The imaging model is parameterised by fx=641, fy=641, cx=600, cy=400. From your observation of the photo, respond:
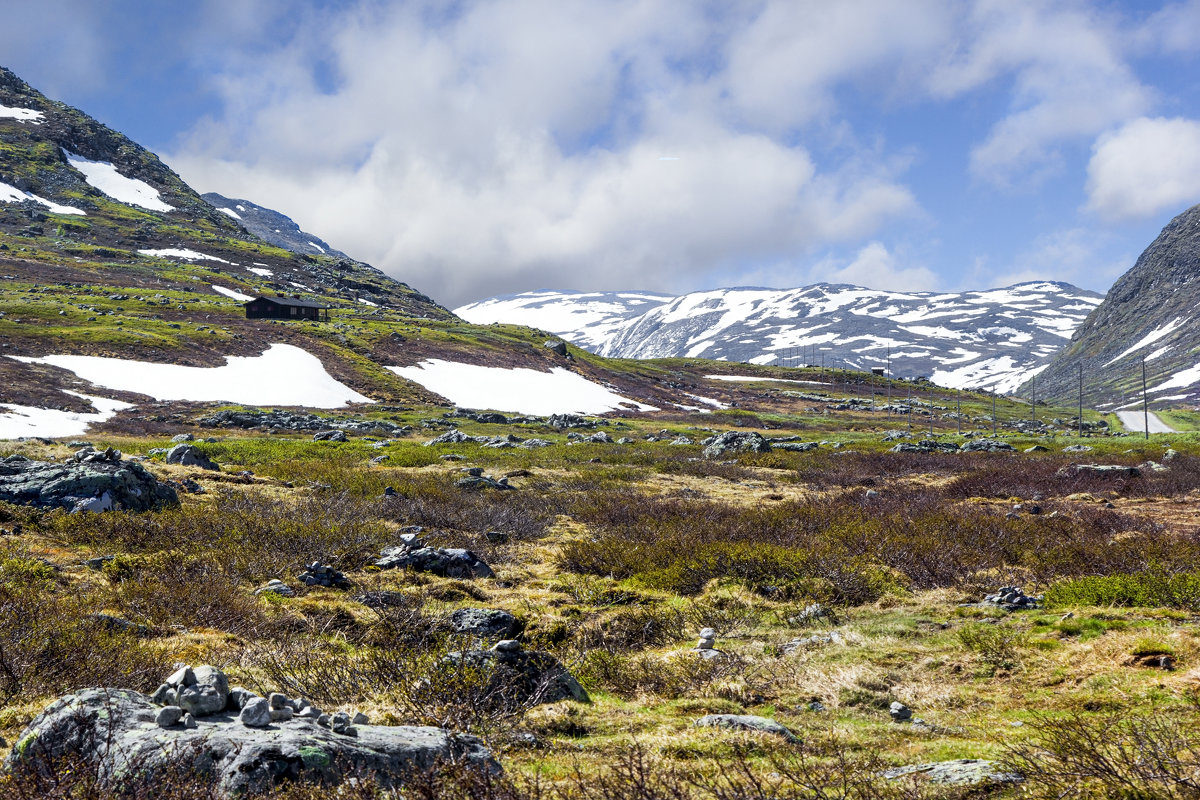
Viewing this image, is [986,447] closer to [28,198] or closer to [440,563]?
[440,563]

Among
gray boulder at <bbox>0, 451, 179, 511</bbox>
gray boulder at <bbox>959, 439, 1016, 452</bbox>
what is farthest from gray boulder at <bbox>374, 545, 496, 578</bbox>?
gray boulder at <bbox>959, 439, 1016, 452</bbox>

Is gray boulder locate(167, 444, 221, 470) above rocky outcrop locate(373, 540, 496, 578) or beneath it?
above

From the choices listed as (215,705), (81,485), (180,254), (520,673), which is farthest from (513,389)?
(180,254)

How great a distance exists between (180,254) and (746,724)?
6888 inches

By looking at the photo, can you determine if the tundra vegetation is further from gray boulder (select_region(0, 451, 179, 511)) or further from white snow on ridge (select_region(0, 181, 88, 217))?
white snow on ridge (select_region(0, 181, 88, 217))

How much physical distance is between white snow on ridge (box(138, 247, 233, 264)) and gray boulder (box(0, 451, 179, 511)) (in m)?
154

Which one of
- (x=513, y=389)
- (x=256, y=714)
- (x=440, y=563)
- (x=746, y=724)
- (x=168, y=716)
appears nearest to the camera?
(x=168, y=716)

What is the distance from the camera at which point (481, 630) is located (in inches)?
385

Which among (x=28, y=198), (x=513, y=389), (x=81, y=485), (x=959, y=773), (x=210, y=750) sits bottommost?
(x=959, y=773)

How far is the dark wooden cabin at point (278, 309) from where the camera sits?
98.4 metres

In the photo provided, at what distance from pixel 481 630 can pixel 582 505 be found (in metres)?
13.0

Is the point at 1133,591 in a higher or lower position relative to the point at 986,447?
higher

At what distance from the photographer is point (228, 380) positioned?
64.2 metres

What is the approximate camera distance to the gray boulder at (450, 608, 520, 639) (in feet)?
32.0
